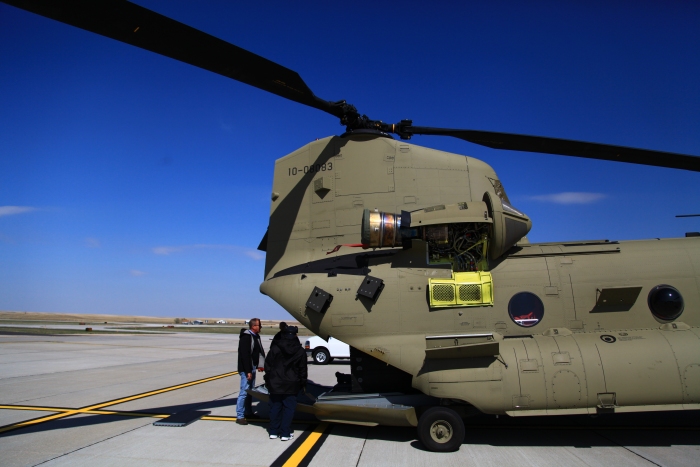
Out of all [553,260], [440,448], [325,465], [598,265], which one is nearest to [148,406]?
[325,465]

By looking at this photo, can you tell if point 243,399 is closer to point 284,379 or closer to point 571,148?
point 284,379

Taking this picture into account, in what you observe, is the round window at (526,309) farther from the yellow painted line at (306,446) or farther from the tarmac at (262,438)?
the yellow painted line at (306,446)

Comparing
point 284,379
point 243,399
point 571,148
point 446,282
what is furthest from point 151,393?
point 571,148

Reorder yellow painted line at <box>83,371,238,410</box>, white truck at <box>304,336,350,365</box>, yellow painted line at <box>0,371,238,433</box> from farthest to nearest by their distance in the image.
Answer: white truck at <box>304,336,350,365</box>
yellow painted line at <box>83,371,238,410</box>
yellow painted line at <box>0,371,238,433</box>

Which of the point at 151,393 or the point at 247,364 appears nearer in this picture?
the point at 247,364

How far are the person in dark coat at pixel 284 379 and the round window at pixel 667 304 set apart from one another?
5174 millimetres

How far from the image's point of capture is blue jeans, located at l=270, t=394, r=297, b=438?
617 cm

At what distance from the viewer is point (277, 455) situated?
545 cm

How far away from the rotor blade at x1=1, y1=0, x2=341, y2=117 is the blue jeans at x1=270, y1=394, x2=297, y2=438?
14.5 feet

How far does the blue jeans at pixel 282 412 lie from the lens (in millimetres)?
6168

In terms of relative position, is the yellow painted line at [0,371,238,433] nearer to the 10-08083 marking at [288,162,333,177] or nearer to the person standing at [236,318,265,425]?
the person standing at [236,318,265,425]

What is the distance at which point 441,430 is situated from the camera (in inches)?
224

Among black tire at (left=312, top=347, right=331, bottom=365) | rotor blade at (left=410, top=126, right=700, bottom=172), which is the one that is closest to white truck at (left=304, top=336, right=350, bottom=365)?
black tire at (left=312, top=347, right=331, bottom=365)

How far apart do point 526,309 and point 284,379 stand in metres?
3.71
